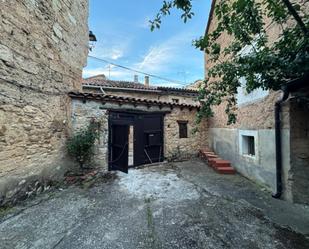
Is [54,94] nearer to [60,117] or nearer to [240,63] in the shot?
[60,117]

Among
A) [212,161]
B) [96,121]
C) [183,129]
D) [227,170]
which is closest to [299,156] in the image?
[227,170]

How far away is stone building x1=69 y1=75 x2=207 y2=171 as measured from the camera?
6.51 m

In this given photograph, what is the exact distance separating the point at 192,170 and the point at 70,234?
4916mm

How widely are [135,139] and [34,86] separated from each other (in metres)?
4.17

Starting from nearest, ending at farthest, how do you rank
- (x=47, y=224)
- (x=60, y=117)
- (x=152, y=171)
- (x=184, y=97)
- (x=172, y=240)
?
(x=172, y=240) < (x=47, y=224) < (x=60, y=117) < (x=152, y=171) < (x=184, y=97)

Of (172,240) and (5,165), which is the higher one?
(5,165)

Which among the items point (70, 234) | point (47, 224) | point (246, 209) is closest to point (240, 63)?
point (246, 209)

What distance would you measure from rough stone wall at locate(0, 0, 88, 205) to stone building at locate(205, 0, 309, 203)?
5.48m

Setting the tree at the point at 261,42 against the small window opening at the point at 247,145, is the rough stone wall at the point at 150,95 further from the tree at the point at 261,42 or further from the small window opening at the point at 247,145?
the tree at the point at 261,42

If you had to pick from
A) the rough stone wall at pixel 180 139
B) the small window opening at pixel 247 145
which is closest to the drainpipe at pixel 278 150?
the small window opening at pixel 247 145

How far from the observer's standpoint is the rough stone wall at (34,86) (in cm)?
360

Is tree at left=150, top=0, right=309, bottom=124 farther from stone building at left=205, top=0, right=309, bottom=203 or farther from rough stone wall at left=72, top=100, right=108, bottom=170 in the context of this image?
rough stone wall at left=72, top=100, right=108, bottom=170

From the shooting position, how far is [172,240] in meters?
2.72

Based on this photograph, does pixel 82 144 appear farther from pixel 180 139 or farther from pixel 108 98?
pixel 180 139
